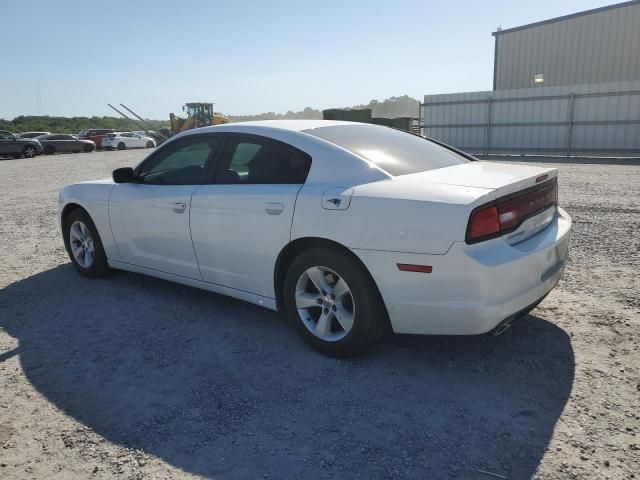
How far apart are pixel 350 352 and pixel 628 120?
1811cm

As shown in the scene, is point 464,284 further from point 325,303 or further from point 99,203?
point 99,203

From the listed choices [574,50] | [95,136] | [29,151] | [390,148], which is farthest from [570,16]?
[95,136]

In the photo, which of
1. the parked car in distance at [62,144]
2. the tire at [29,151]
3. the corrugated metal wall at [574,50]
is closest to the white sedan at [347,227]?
the corrugated metal wall at [574,50]

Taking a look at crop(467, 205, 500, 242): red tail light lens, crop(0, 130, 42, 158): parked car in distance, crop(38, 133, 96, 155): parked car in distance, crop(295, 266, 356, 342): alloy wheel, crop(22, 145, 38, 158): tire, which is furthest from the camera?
crop(38, 133, 96, 155): parked car in distance

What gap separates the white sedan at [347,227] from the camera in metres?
2.85

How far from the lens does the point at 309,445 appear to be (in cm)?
255

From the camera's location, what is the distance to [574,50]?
21703 mm

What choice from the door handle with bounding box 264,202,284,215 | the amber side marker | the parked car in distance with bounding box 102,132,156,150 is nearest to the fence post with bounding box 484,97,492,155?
the door handle with bounding box 264,202,284,215

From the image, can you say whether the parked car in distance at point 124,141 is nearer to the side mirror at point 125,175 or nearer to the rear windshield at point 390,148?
the side mirror at point 125,175

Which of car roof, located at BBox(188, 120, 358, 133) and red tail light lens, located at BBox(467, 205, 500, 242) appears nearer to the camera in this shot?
red tail light lens, located at BBox(467, 205, 500, 242)

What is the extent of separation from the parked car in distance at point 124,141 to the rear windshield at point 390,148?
35690 millimetres

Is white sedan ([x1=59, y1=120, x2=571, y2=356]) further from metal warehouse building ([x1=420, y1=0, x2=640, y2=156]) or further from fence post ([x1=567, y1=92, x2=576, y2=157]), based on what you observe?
metal warehouse building ([x1=420, y1=0, x2=640, y2=156])

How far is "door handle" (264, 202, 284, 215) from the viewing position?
11.3ft

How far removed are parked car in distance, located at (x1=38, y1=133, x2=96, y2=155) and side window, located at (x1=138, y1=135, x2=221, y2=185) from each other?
2987 centimetres
